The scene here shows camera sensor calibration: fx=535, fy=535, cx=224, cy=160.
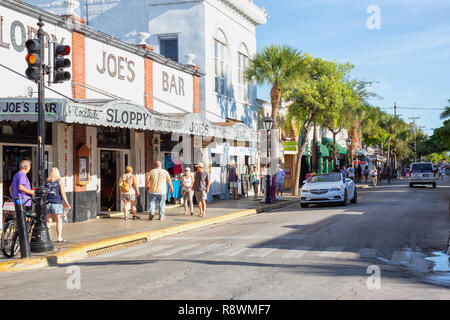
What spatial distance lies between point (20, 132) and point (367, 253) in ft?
33.3

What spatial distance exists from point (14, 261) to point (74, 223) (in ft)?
21.9

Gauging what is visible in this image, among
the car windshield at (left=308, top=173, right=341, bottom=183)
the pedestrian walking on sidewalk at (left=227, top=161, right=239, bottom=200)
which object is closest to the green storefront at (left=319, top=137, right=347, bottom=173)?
the pedestrian walking on sidewalk at (left=227, top=161, right=239, bottom=200)

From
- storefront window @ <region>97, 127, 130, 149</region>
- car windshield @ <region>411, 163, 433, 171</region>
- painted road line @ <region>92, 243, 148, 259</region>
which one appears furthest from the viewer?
car windshield @ <region>411, 163, 433, 171</region>

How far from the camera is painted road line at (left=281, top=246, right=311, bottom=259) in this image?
10.0m

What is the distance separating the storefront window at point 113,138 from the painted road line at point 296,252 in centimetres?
969

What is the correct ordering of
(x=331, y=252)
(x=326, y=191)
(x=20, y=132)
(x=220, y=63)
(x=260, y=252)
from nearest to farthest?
(x=331, y=252) < (x=260, y=252) < (x=20, y=132) < (x=326, y=191) < (x=220, y=63)

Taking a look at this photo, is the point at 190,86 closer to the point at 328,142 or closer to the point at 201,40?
the point at 201,40

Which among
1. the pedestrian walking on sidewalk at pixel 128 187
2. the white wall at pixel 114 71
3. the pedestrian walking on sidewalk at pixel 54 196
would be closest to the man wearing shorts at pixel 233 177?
the white wall at pixel 114 71

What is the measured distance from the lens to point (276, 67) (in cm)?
2916

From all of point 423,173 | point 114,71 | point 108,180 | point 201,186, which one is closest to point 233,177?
point 201,186

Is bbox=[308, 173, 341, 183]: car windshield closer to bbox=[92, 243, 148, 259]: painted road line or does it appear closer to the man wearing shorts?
the man wearing shorts

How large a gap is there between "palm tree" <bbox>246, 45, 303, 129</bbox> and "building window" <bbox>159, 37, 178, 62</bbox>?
4811 mm

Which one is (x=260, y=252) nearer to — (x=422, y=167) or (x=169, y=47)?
(x=169, y=47)
